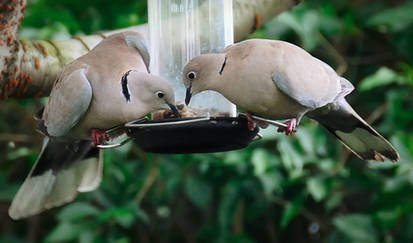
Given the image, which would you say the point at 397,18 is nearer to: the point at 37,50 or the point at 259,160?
the point at 259,160

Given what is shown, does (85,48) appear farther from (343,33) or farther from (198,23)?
(343,33)

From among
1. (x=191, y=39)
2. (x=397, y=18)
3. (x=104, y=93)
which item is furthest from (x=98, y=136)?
(x=397, y=18)

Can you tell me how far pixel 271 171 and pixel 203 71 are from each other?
153 centimetres

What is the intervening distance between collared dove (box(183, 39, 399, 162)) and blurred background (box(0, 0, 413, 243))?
3.32ft

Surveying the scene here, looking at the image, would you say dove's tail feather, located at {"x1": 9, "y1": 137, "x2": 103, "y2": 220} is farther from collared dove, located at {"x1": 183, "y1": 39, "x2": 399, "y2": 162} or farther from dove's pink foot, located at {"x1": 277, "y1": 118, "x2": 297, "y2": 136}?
dove's pink foot, located at {"x1": 277, "y1": 118, "x2": 297, "y2": 136}

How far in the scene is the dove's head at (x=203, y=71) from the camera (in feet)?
8.66

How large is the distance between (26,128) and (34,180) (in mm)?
1820

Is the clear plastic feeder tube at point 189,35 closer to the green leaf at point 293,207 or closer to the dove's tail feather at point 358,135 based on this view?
the dove's tail feather at point 358,135

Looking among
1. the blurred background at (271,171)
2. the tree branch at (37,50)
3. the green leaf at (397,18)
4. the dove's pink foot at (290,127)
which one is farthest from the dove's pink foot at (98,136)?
the green leaf at (397,18)

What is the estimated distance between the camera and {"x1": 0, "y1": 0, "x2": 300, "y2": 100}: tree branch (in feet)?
9.46

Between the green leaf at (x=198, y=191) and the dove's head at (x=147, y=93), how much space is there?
1.72m

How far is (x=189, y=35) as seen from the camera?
2.90 meters

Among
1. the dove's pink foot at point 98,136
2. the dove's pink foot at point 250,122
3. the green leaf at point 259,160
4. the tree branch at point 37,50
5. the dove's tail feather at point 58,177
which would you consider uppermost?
the tree branch at point 37,50

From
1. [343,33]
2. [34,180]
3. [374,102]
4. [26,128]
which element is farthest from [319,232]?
[34,180]
